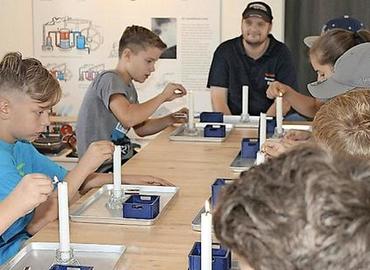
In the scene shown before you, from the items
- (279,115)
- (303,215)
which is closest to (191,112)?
(279,115)

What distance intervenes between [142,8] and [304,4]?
44.7 inches

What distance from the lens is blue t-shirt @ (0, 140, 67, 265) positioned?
2086 millimetres

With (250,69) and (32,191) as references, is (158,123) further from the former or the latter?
(32,191)

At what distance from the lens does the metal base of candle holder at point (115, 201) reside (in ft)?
7.10

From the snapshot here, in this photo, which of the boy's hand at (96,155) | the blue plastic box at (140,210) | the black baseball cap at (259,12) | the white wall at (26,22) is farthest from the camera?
the white wall at (26,22)

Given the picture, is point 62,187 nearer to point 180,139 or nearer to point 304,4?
point 180,139

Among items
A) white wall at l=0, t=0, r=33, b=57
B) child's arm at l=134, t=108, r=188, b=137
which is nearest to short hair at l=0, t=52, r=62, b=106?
child's arm at l=134, t=108, r=188, b=137

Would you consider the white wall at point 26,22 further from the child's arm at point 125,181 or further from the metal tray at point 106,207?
the metal tray at point 106,207

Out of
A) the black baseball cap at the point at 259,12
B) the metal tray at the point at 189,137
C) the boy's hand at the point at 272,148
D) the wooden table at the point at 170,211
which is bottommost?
the wooden table at the point at 170,211

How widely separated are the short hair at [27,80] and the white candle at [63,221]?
594mm

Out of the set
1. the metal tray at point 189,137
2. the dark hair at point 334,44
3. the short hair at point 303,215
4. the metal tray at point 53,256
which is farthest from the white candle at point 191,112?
the short hair at point 303,215

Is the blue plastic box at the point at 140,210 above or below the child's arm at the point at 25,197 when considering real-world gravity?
below

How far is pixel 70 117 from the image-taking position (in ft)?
17.0

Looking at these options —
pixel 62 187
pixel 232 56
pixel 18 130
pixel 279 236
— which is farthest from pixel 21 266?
pixel 232 56
